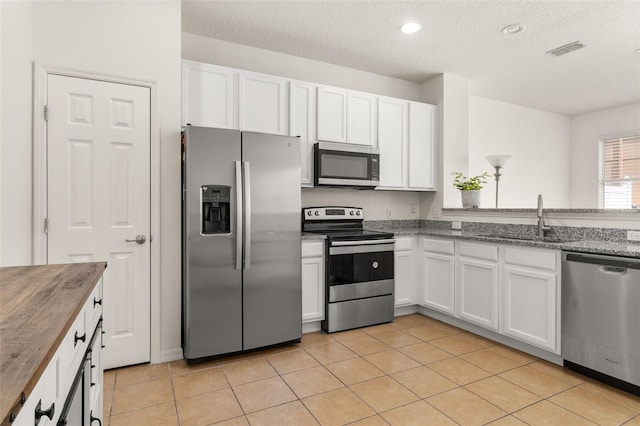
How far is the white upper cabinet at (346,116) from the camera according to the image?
3.67 metres

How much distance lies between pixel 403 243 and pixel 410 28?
6.74 feet

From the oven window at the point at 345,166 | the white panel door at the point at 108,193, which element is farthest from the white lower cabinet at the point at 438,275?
the white panel door at the point at 108,193

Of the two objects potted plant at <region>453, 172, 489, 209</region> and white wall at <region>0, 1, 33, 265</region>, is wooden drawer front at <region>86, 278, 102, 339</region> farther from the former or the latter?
potted plant at <region>453, 172, 489, 209</region>

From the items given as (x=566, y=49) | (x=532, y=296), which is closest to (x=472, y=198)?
(x=532, y=296)

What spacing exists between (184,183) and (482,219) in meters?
2.92

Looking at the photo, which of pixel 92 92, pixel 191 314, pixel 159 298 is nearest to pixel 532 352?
pixel 191 314

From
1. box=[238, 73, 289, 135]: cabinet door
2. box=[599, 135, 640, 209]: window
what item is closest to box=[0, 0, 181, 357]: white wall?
box=[238, 73, 289, 135]: cabinet door

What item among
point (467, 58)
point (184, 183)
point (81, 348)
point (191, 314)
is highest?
point (467, 58)

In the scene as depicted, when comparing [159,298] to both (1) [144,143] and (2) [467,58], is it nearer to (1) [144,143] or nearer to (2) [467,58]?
(1) [144,143]

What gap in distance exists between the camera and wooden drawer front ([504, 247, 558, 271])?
266 cm

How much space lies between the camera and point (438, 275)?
3.72 m

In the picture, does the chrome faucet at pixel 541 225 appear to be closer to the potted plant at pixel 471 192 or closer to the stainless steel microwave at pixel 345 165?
the potted plant at pixel 471 192

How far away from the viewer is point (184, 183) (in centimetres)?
276

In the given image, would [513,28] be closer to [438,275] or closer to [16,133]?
[438,275]
